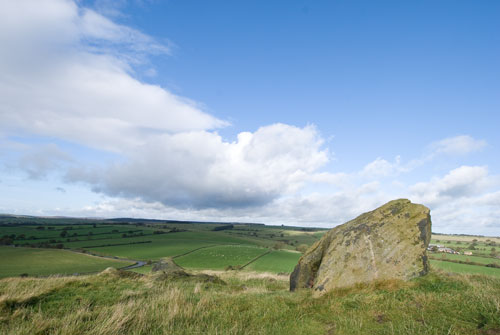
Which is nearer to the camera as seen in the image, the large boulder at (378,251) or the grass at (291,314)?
the grass at (291,314)

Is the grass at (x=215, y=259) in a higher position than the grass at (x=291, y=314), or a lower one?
lower

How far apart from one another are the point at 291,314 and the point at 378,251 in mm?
5711

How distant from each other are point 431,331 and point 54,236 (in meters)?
158

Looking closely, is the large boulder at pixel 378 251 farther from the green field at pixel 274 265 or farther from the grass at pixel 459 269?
the green field at pixel 274 265

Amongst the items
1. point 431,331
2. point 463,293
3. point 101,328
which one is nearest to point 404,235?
point 463,293

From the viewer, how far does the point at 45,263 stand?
7181 cm

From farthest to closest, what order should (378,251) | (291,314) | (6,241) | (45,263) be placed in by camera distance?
(6,241), (45,263), (378,251), (291,314)

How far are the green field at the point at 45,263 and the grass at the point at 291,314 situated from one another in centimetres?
6538

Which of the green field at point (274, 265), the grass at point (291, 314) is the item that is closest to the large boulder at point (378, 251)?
the grass at point (291, 314)

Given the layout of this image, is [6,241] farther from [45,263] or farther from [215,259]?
[215,259]

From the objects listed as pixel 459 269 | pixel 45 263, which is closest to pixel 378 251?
pixel 459 269

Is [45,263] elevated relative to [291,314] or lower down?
lower down

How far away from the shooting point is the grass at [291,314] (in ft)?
21.0

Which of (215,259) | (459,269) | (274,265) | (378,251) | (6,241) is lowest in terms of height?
(6,241)
